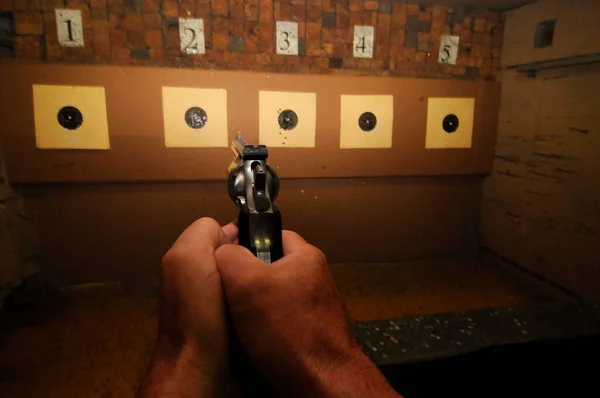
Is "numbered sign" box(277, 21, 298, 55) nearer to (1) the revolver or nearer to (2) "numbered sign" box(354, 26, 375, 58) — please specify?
(2) "numbered sign" box(354, 26, 375, 58)

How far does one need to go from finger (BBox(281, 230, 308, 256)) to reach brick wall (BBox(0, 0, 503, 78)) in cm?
181

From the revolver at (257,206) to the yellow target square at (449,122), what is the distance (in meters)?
2.01

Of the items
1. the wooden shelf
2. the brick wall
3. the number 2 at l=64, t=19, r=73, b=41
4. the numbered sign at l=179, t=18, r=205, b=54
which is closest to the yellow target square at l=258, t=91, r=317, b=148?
the brick wall

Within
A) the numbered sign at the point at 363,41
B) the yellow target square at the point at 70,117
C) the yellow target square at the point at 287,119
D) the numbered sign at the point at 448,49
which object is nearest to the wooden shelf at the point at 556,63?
the numbered sign at the point at 448,49

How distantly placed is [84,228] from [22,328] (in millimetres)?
620

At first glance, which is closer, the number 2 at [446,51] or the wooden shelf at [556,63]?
the wooden shelf at [556,63]

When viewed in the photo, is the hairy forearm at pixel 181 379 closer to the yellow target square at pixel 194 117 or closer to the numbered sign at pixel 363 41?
the yellow target square at pixel 194 117

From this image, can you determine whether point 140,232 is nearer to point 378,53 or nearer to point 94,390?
point 94,390

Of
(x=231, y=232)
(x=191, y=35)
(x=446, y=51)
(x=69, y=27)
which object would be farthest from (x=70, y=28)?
(x=446, y=51)

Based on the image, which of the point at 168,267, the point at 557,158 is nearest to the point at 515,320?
the point at 168,267

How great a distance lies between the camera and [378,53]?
2.42 metres

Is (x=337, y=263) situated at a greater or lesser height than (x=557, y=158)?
lesser

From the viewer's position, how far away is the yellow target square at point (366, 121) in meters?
2.41

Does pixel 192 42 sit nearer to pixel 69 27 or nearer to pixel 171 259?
pixel 69 27
